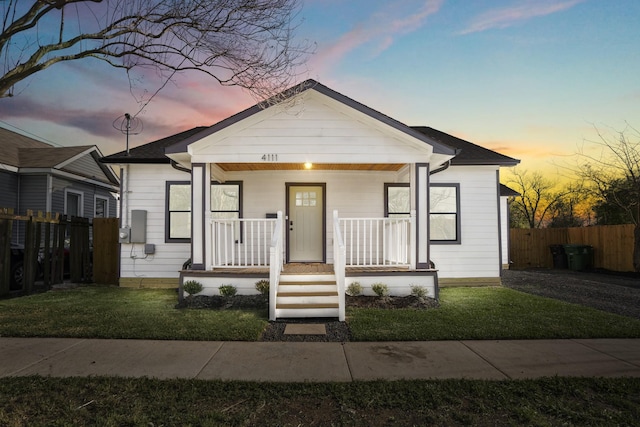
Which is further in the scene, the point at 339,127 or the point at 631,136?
the point at 631,136

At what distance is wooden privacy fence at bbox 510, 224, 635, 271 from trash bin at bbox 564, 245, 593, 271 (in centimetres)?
25

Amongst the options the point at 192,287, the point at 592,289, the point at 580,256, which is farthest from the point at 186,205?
the point at 580,256

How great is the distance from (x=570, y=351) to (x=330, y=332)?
10.1ft

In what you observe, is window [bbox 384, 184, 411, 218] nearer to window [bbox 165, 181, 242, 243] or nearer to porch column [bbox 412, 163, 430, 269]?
porch column [bbox 412, 163, 430, 269]

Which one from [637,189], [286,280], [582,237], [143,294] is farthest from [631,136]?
[143,294]

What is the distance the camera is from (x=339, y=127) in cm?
799

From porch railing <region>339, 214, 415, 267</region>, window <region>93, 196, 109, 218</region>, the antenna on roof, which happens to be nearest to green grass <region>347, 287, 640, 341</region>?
porch railing <region>339, 214, 415, 267</region>

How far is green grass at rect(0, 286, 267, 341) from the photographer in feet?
17.8

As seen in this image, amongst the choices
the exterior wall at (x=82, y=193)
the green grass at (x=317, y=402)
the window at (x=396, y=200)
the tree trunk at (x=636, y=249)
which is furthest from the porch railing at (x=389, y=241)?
the exterior wall at (x=82, y=193)

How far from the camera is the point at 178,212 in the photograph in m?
9.84

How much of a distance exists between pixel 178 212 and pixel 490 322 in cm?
755

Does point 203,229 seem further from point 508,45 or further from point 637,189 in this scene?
point 637,189

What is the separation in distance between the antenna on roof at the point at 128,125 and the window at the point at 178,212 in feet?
6.25

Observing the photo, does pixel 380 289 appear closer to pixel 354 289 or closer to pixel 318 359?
pixel 354 289
